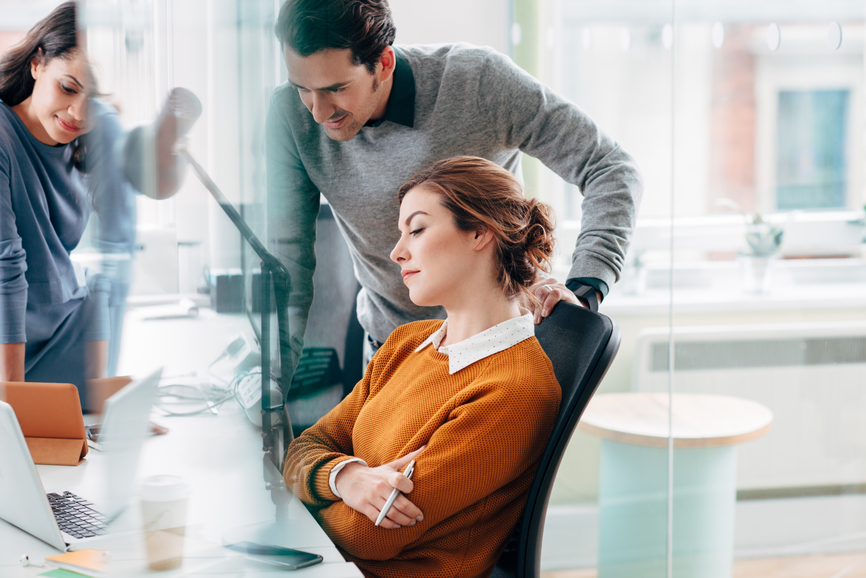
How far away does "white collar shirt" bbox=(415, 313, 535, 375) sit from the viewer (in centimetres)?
107

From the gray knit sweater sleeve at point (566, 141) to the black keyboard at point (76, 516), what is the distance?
88 centimetres

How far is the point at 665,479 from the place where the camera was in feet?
6.88

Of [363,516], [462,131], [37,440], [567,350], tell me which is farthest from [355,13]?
[37,440]

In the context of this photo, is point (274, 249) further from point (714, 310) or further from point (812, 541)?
point (812, 541)

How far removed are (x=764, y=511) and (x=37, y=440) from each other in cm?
197

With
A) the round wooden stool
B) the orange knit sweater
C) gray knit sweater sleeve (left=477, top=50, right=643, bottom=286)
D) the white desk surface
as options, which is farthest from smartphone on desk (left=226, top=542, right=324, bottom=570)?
the round wooden stool

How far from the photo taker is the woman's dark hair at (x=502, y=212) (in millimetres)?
1091

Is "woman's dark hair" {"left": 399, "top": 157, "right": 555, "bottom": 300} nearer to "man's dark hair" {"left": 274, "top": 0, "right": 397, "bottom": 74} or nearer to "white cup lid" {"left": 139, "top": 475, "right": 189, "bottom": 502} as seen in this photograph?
"man's dark hair" {"left": 274, "top": 0, "right": 397, "bottom": 74}

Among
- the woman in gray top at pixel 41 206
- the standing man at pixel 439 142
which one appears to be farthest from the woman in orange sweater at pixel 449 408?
the woman in gray top at pixel 41 206

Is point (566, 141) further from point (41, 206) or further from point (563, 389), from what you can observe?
point (41, 206)

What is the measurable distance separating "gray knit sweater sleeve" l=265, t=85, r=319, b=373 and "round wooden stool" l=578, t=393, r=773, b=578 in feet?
5.00

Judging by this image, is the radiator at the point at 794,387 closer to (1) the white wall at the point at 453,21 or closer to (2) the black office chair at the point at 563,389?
(1) the white wall at the point at 453,21

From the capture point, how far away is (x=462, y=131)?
1.34 m

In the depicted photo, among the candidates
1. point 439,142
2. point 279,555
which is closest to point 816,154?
point 439,142
